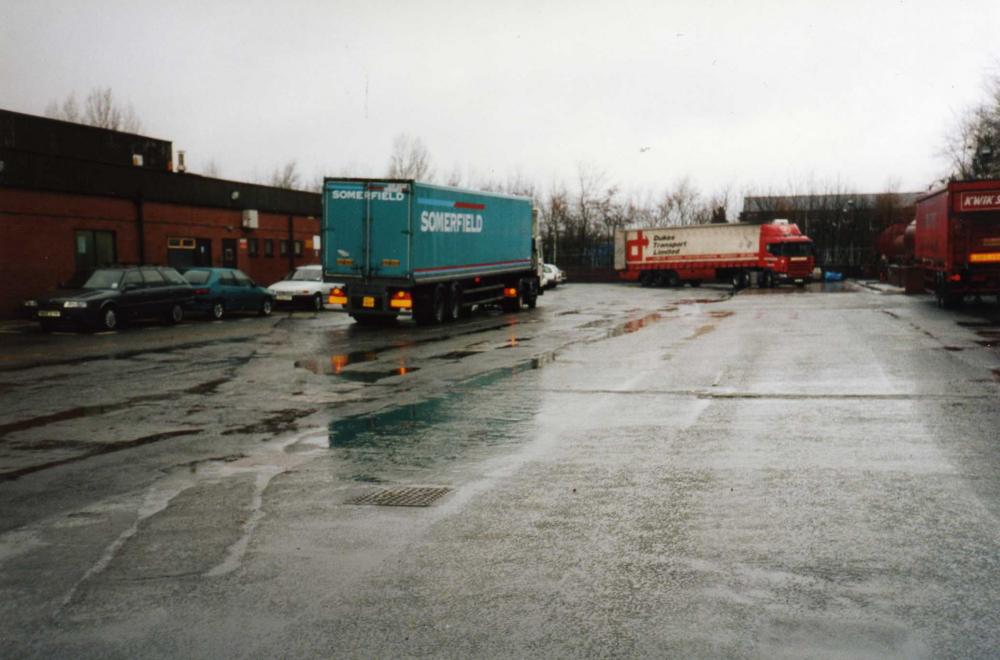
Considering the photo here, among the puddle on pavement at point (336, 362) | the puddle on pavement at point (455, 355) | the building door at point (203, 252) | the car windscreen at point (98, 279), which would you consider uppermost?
the building door at point (203, 252)

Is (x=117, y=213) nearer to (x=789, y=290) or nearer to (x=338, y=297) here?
(x=338, y=297)

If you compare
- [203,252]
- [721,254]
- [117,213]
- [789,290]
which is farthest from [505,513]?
[721,254]

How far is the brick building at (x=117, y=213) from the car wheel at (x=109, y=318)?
5.91m

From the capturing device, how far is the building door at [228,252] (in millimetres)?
38781

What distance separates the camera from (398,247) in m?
23.5

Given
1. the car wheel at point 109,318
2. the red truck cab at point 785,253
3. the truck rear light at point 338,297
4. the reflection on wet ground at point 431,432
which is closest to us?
the reflection on wet ground at point 431,432

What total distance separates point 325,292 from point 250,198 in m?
9.48

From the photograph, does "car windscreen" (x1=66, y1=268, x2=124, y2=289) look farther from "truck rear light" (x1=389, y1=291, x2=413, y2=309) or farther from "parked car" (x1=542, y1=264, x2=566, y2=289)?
"parked car" (x1=542, y1=264, x2=566, y2=289)

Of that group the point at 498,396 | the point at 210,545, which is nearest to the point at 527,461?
the point at 210,545

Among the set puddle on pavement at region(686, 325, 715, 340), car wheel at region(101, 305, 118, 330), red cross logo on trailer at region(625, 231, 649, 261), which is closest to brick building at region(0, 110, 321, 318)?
car wheel at region(101, 305, 118, 330)

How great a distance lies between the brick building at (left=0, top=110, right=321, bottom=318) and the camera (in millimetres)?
27984

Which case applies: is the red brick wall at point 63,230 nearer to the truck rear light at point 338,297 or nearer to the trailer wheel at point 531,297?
the truck rear light at point 338,297

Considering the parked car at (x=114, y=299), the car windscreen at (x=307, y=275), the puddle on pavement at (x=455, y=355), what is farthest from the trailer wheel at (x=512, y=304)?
the puddle on pavement at (x=455, y=355)

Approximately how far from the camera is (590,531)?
6047 mm
